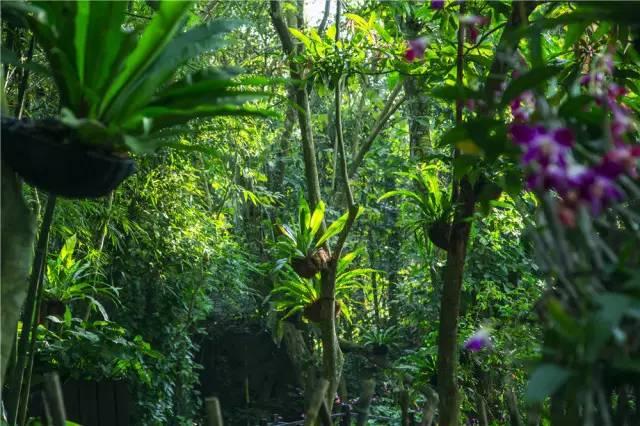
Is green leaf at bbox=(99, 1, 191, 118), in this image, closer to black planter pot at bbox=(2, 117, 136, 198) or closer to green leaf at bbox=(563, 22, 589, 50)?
black planter pot at bbox=(2, 117, 136, 198)

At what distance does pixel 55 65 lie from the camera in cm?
139

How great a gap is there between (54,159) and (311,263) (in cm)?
242

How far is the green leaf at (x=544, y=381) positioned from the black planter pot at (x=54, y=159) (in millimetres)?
845

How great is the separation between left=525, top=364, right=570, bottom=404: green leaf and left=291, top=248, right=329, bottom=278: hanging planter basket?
2.88 metres

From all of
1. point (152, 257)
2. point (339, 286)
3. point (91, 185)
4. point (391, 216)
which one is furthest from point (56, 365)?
point (391, 216)

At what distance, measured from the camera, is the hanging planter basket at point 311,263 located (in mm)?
3693

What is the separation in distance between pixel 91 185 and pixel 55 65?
0.70ft

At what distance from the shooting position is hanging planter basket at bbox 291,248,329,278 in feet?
12.1

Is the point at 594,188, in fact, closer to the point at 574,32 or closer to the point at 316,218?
the point at 574,32

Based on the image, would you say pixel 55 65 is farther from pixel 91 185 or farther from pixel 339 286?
pixel 339 286

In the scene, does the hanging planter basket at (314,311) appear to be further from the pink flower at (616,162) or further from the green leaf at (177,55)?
the pink flower at (616,162)

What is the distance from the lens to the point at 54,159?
4.35 feet

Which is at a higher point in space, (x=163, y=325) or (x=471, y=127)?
(x=163, y=325)

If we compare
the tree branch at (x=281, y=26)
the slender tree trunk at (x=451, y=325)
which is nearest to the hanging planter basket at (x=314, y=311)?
the tree branch at (x=281, y=26)
